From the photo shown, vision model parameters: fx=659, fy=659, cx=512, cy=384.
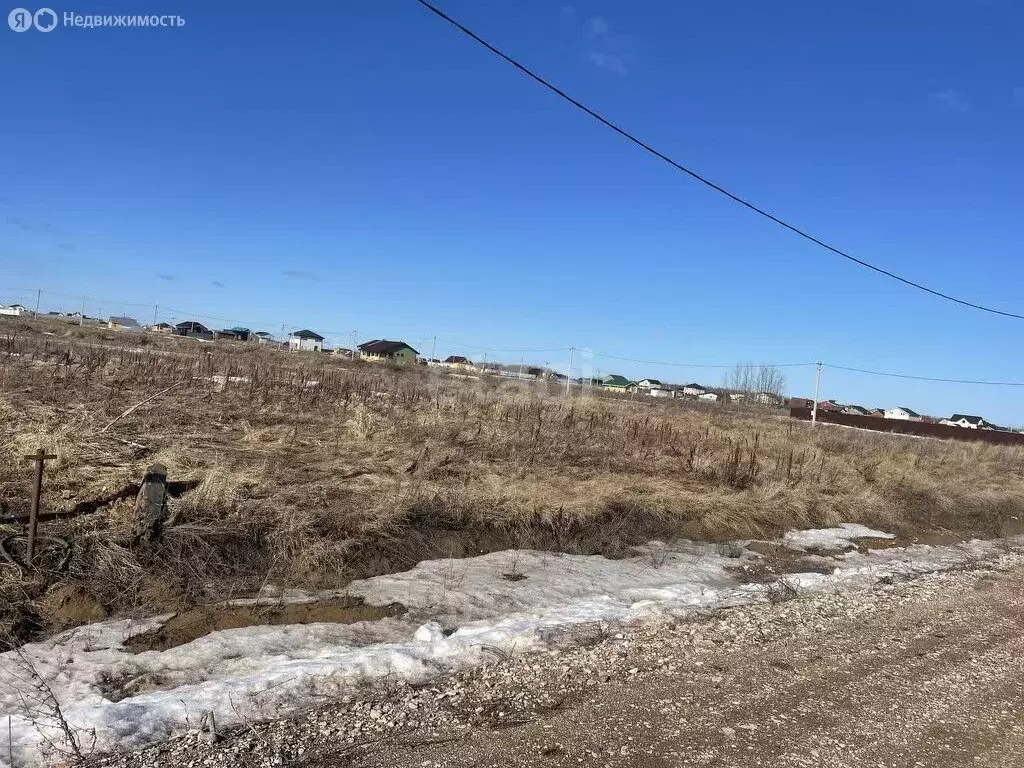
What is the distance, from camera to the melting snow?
3.57m

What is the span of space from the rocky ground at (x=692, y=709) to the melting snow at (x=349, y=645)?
0.82 feet

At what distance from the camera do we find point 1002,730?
13.1ft

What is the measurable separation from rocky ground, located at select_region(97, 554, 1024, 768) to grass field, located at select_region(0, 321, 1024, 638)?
2368mm

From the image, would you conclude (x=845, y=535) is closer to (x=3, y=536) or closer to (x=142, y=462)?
(x=142, y=462)

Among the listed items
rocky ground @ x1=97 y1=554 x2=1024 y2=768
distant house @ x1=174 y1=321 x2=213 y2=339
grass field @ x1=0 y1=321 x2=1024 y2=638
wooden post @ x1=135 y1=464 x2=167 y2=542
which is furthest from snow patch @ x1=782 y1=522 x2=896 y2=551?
distant house @ x1=174 y1=321 x2=213 y2=339

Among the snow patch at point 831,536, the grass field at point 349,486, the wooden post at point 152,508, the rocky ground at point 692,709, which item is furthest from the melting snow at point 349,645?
the snow patch at point 831,536

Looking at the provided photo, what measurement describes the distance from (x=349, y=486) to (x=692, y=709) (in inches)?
222

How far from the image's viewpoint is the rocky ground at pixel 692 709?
11.1ft

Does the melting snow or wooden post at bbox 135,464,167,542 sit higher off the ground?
wooden post at bbox 135,464,167,542

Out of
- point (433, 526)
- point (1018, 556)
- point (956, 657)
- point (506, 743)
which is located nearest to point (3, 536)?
point (433, 526)

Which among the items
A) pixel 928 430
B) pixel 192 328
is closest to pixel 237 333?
pixel 192 328

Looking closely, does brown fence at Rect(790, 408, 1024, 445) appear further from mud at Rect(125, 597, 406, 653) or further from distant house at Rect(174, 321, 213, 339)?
distant house at Rect(174, 321, 213, 339)

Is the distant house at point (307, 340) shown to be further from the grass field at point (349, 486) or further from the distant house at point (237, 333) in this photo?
the grass field at point (349, 486)

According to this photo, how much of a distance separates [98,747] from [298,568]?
293 cm
